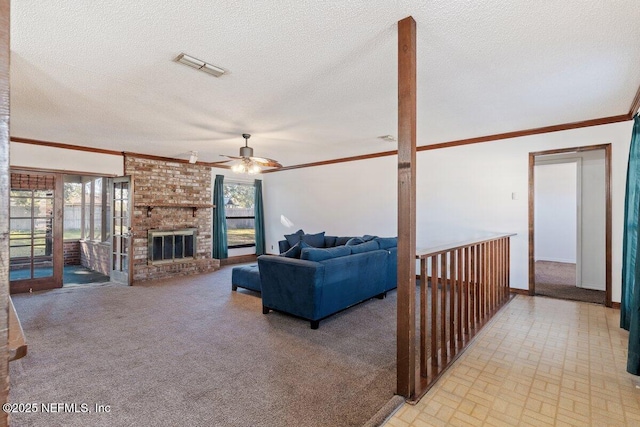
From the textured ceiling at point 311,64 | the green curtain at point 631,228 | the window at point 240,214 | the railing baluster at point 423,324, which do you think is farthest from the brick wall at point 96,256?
the green curtain at point 631,228

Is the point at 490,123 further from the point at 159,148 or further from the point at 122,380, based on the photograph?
A: the point at 159,148

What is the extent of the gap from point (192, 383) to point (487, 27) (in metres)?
3.09

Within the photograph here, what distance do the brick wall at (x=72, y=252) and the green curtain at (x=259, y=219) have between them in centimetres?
406

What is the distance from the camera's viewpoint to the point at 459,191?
16.2 ft

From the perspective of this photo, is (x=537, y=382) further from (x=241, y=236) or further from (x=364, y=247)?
(x=241, y=236)

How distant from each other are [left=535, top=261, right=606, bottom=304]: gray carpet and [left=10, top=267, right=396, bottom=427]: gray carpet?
8.67 ft

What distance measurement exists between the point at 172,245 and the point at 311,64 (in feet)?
16.1

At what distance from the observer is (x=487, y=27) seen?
1.96 metres

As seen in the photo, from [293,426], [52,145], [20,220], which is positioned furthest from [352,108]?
[20,220]

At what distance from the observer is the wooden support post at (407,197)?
1.90 meters

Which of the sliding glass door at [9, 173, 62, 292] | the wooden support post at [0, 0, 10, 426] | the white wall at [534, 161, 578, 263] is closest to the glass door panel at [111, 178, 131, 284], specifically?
the sliding glass door at [9, 173, 62, 292]

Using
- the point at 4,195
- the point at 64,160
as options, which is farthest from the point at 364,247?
the point at 64,160

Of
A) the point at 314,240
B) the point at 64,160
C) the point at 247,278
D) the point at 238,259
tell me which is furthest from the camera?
the point at 238,259

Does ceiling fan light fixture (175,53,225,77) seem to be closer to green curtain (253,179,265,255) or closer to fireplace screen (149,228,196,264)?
fireplace screen (149,228,196,264)
